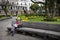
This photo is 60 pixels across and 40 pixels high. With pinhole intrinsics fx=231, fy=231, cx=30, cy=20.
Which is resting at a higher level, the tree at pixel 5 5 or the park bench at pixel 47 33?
the park bench at pixel 47 33

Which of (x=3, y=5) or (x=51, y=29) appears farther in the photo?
(x=3, y=5)

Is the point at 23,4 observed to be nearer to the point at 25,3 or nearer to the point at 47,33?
the point at 25,3

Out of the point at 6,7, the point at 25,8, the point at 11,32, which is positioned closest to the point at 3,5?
the point at 6,7

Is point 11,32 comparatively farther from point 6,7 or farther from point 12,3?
point 12,3

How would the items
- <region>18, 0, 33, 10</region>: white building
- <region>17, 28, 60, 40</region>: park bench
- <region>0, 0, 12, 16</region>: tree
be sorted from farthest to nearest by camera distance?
<region>18, 0, 33, 10</region>: white building → <region>0, 0, 12, 16</region>: tree → <region>17, 28, 60, 40</region>: park bench

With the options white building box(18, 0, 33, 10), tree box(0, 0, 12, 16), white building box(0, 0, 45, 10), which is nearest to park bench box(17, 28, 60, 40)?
tree box(0, 0, 12, 16)

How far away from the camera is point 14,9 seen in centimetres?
7956

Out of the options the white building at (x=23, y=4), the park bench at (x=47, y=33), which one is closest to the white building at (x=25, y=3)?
the white building at (x=23, y=4)

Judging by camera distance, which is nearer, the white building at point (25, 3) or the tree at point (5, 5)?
the tree at point (5, 5)

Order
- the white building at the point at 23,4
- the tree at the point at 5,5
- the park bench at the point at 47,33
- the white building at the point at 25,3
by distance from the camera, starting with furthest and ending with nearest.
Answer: the white building at the point at 25,3 → the white building at the point at 23,4 → the tree at the point at 5,5 → the park bench at the point at 47,33

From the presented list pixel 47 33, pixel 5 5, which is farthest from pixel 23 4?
pixel 47 33

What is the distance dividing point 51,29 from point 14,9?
64692 millimetres

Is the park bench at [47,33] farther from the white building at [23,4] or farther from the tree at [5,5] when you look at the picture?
the white building at [23,4]

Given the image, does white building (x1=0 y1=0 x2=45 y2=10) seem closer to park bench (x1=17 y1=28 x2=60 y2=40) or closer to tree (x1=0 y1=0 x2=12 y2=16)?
tree (x1=0 y1=0 x2=12 y2=16)
